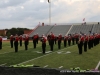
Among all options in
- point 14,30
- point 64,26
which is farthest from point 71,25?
point 14,30

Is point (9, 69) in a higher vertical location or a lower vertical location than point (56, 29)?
higher

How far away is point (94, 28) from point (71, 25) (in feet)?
27.1

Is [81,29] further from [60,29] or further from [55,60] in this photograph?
[55,60]

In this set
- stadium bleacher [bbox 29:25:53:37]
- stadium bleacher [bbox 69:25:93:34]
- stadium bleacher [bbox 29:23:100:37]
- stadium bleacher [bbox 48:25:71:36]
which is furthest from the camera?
stadium bleacher [bbox 29:25:53:37]

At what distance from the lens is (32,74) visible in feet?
22.8

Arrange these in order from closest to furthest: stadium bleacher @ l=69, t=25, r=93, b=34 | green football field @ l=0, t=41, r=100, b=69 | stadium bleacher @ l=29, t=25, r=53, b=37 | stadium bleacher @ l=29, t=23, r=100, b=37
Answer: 1. green football field @ l=0, t=41, r=100, b=69
2. stadium bleacher @ l=69, t=25, r=93, b=34
3. stadium bleacher @ l=29, t=23, r=100, b=37
4. stadium bleacher @ l=29, t=25, r=53, b=37

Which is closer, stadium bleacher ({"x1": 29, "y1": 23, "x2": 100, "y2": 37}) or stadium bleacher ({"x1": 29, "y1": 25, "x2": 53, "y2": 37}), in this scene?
stadium bleacher ({"x1": 29, "y1": 23, "x2": 100, "y2": 37})

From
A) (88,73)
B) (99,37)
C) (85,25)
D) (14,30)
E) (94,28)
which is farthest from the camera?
A: (14,30)

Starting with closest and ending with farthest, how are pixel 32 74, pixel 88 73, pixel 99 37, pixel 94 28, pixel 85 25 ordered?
pixel 88 73 → pixel 32 74 → pixel 99 37 → pixel 94 28 → pixel 85 25

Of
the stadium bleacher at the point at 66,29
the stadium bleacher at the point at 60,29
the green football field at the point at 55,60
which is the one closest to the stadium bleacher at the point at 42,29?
the stadium bleacher at the point at 66,29

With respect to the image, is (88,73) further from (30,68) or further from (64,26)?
(64,26)

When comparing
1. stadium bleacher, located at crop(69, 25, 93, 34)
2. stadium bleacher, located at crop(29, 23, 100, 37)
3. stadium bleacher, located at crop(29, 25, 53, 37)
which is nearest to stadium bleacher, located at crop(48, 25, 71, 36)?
stadium bleacher, located at crop(29, 23, 100, 37)

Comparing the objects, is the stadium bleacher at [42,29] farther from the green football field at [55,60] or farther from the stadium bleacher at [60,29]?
the green football field at [55,60]

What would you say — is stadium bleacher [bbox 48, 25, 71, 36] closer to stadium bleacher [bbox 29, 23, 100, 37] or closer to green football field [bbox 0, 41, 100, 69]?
stadium bleacher [bbox 29, 23, 100, 37]
